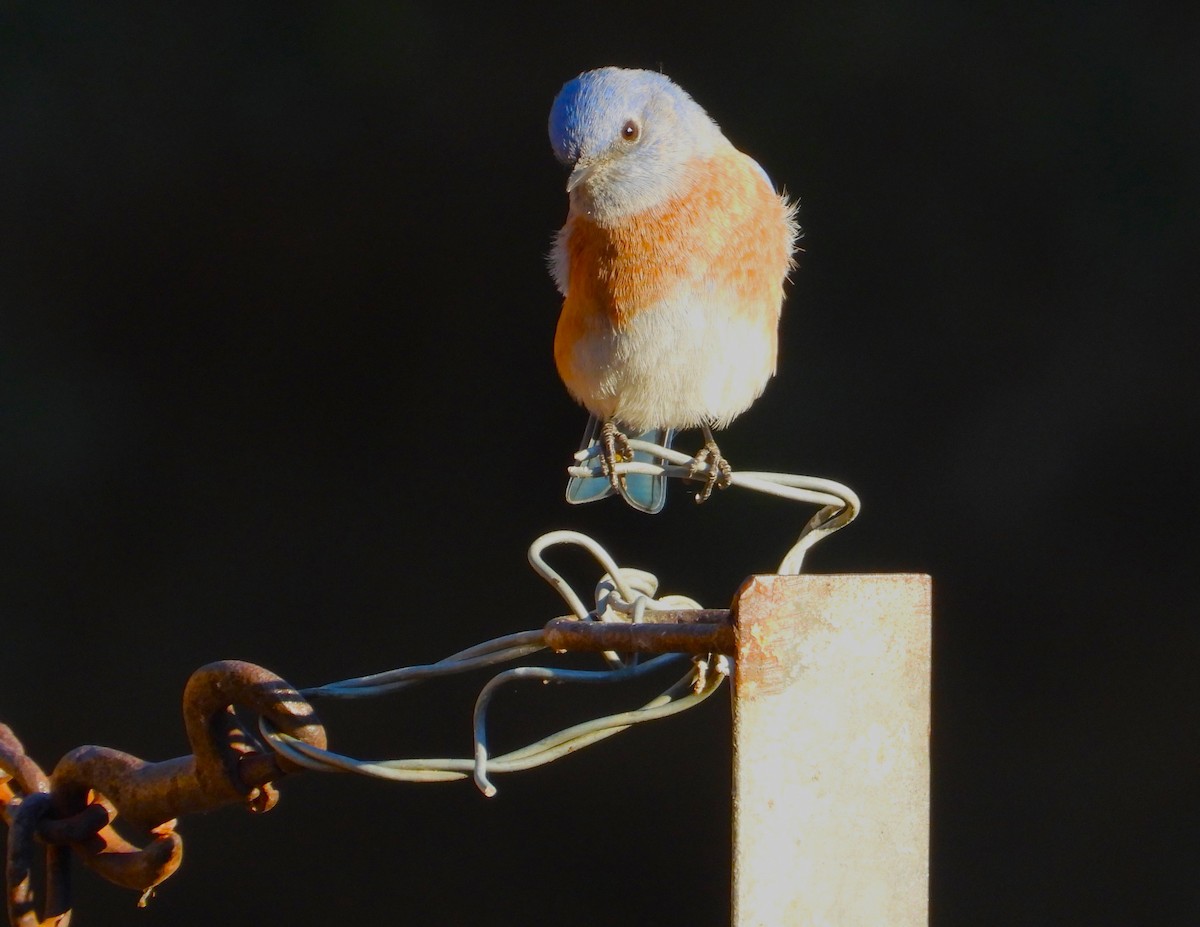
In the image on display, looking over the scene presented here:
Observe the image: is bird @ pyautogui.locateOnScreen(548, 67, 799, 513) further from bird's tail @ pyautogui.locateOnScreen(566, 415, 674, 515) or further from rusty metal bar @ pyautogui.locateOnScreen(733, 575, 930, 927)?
rusty metal bar @ pyautogui.locateOnScreen(733, 575, 930, 927)

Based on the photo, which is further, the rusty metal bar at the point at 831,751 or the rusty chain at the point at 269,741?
the rusty chain at the point at 269,741

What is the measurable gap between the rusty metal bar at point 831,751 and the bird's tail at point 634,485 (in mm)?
1392

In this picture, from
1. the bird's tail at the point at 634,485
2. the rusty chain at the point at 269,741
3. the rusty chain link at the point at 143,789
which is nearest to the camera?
the rusty chain at the point at 269,741

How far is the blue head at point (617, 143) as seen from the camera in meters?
2.11

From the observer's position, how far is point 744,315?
7.18 feet

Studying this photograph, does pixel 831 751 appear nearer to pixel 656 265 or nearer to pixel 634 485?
pixel 656 265

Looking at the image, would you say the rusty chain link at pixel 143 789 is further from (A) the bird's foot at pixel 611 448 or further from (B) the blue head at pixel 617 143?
(B) the blue head at pixel 617 143

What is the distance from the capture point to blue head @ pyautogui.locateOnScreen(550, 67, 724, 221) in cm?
211

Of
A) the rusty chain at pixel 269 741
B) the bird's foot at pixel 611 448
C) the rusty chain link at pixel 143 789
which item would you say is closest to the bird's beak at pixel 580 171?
the bird's foot at pixel 611 448

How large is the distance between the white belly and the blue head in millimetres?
202

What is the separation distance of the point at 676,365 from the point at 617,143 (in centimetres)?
38

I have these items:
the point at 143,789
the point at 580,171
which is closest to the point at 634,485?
the point at 580,171

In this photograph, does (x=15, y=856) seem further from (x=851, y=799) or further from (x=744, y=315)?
(x=744, y=315)

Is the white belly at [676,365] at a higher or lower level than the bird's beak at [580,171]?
lower
